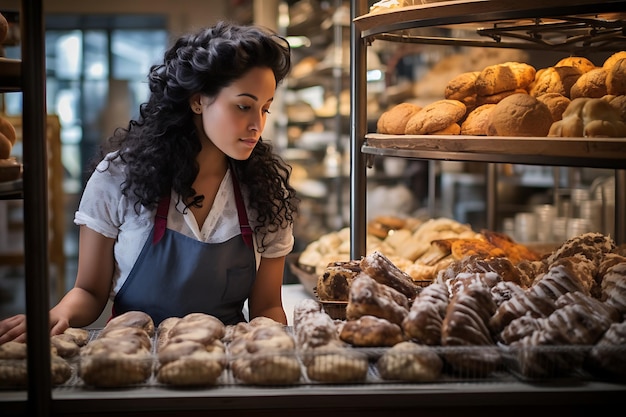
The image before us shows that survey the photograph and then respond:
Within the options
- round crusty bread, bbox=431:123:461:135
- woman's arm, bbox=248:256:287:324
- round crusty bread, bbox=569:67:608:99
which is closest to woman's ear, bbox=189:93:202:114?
woman's arm, bbox=248:256:287:324

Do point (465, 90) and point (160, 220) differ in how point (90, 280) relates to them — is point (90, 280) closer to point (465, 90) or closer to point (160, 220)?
point (160, 220)

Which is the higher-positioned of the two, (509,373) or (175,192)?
(175,192)

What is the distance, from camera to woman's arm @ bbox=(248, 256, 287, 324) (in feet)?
8.02

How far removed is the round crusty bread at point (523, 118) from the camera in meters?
1.86

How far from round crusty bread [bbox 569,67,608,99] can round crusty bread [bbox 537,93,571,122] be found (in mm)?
84

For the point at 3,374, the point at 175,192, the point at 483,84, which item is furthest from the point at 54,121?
the point at 3,374

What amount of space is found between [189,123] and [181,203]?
0.24 metres

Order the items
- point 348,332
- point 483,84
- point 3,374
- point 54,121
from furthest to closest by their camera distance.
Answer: point 54,121
point 483,84
point 348,332
point 3,374

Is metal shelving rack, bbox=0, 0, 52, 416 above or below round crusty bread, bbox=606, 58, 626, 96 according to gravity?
below

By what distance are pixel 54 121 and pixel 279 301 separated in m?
3.60

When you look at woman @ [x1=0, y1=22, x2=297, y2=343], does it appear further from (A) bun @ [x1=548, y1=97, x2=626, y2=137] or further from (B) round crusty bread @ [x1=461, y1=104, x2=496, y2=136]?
(A) bun @ [x1=548, y1=97, x2=626, y2=137]

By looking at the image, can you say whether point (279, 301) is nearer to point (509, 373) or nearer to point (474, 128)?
point (474, 128)

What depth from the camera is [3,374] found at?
144 cm

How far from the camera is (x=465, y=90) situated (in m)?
2.25
